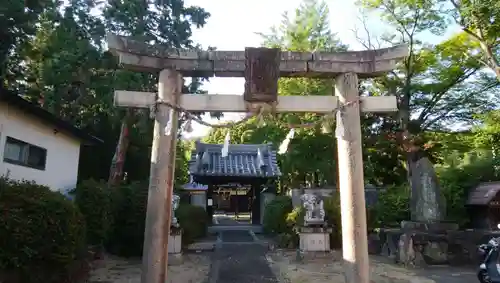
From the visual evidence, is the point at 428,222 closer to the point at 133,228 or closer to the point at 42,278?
the point at 133,228

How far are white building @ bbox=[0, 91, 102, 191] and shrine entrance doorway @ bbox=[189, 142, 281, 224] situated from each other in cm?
873

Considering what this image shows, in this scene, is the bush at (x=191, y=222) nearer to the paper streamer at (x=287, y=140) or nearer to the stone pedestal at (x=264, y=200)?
the stone pedestal at (x=264, y=200)

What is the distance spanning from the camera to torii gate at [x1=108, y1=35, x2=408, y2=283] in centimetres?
604

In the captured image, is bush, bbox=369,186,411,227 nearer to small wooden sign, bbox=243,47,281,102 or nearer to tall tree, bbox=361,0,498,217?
tall tree, bbox=361,0,498,217

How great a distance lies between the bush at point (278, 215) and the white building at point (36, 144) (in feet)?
29.6

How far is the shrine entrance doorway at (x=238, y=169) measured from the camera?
71.7 feet

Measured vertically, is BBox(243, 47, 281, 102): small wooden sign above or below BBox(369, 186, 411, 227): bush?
above

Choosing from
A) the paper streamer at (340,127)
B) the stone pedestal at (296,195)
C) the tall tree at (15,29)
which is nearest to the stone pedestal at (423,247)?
the stone pedestal at (296,195)

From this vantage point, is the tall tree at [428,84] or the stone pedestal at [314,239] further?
the tall tree at [428,84]

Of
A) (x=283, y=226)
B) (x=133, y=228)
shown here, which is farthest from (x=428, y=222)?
(x=133, y=228)

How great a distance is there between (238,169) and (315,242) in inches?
397

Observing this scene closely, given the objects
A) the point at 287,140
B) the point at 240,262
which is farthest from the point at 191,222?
the point at 287,140

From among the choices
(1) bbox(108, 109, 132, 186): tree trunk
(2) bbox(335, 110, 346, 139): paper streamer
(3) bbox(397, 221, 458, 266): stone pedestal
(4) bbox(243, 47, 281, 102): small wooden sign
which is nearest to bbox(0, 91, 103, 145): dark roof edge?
(1) bbox(108, 109, 132, 186): tree trunk

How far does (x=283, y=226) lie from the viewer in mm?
16625
